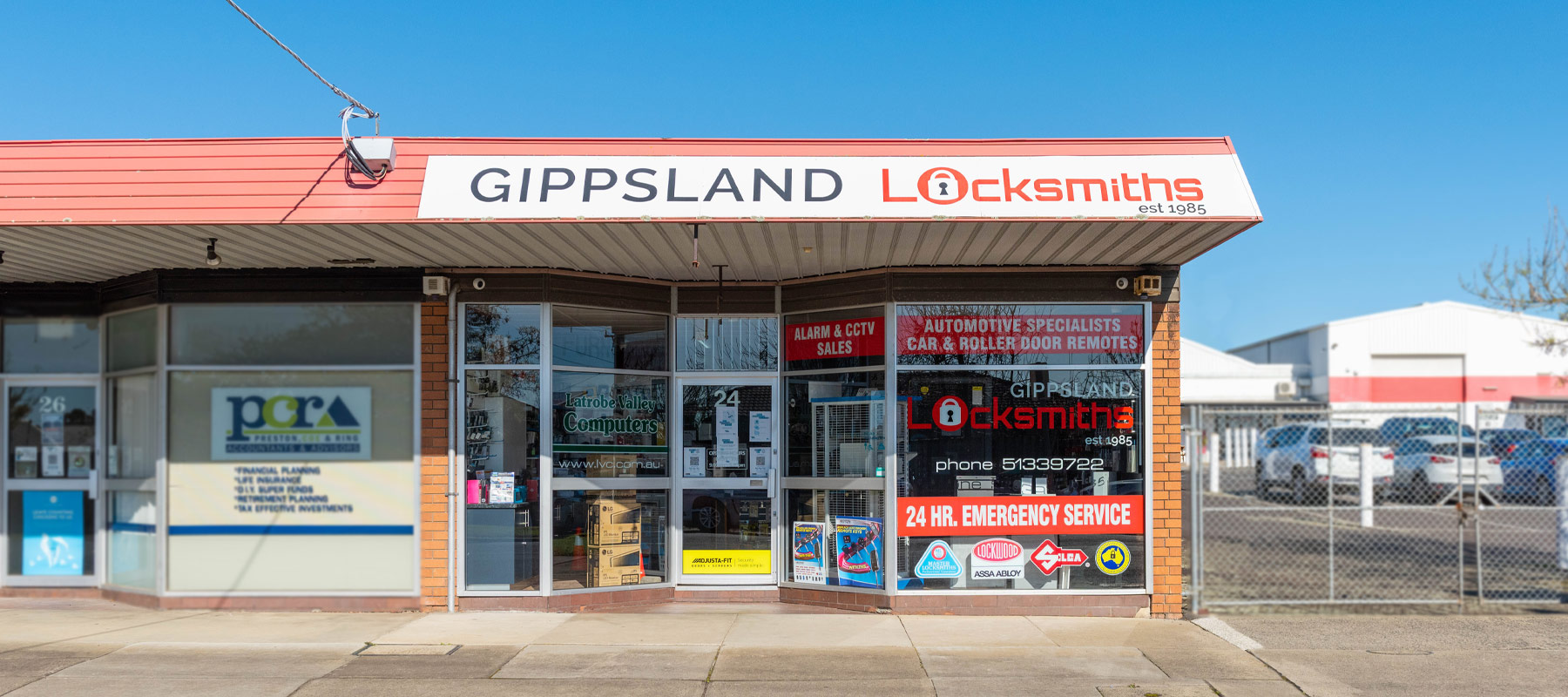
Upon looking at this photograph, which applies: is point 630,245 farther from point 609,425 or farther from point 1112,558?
point 1112,558

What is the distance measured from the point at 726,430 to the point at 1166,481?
3778mm

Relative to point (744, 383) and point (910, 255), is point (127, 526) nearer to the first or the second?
point (744, 383)

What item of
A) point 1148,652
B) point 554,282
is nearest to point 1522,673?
point 1148,652

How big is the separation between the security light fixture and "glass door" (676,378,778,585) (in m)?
3.86

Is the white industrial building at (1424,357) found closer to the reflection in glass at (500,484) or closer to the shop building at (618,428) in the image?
the shop building at (618,428)

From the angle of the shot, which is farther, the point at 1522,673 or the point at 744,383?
the point at 744,383

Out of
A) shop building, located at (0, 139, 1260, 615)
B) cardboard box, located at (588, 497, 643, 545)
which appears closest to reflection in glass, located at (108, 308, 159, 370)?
shop building, located at (0, 139, 1260, 615)

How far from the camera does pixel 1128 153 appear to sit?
7.47 metres

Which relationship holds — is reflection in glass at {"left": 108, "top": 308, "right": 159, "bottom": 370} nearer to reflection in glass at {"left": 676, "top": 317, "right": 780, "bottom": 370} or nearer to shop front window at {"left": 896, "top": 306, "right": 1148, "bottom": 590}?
reflection in glass at {"left": 676, "top": 317, "right": 780, "bottom": 370}

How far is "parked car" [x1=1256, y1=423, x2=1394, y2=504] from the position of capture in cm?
1133

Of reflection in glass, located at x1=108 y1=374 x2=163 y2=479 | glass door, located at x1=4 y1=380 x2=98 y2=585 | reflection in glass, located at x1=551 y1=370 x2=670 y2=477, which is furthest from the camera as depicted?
glass door, located at x1=4 y1=380 x2=98 y2=585

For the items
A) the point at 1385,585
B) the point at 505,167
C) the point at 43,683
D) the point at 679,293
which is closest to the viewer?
the point at 43,683

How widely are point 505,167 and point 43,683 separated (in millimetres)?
4317

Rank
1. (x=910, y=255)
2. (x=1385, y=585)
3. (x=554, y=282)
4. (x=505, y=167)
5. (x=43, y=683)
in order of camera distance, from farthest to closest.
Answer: (x=1385, y=585), (x=554, y=282), (x=910, y=255), (x=505, y=167), (x=43, y=683)
